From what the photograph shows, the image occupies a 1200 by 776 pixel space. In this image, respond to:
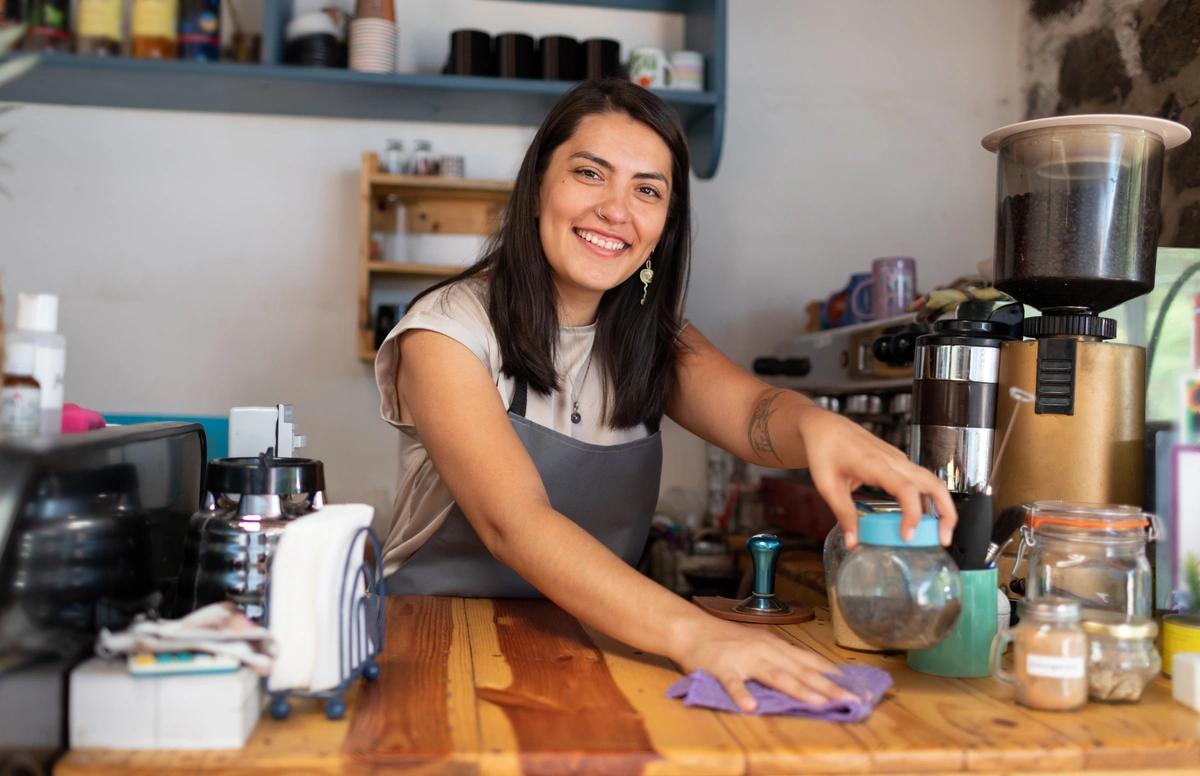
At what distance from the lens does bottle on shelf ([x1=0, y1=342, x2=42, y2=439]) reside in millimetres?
969

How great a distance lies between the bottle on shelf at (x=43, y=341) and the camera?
100 cm

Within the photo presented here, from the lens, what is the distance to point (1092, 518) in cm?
112

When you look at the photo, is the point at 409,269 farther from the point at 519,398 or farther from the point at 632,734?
the point at 632,734

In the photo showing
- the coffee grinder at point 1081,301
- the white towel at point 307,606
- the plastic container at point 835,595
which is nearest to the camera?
the white towel at point 307,606

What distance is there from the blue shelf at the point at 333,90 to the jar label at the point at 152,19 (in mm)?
98

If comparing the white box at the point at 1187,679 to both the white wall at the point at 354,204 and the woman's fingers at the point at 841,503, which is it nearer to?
the woman's fingers at the point at 841,503

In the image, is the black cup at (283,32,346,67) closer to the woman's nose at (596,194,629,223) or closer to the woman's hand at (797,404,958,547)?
the woman's nose at (596,194,629,223)

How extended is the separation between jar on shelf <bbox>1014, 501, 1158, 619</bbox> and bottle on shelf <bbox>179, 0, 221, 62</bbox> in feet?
7.03

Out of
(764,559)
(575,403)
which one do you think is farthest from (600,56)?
(764,559)

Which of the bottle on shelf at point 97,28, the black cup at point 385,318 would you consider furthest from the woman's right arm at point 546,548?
the bottle on shelf at point 97,28

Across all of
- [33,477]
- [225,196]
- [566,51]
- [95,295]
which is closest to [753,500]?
[566,51]

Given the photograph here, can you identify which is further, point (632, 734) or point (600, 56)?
point (600, 56)

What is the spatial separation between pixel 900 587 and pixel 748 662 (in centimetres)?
16

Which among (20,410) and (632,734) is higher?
(20,410)
